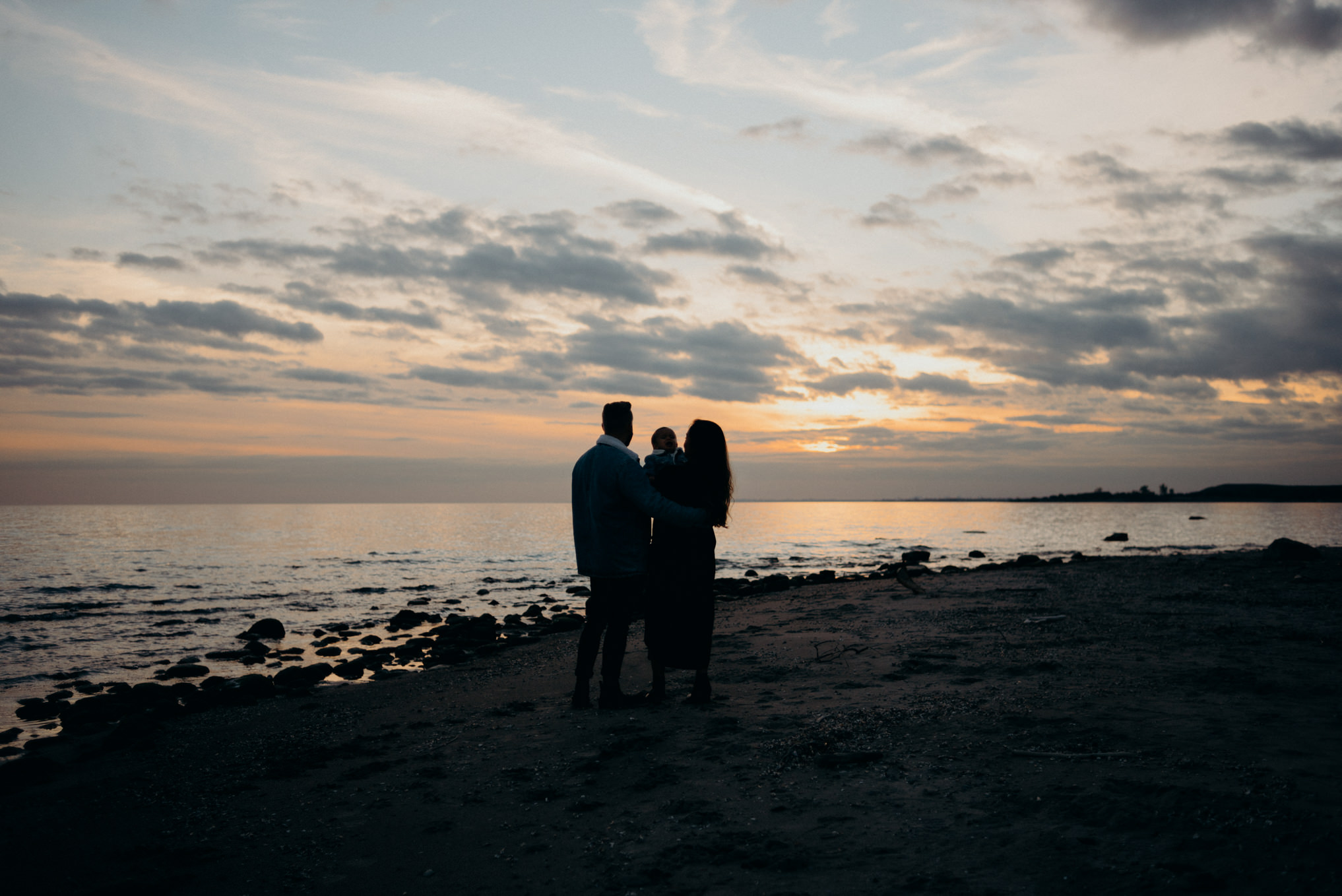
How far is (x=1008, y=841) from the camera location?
11.9 ft

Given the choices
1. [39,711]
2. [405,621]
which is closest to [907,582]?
[405,621]

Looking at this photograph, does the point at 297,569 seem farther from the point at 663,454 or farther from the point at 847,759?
the point at 847,759

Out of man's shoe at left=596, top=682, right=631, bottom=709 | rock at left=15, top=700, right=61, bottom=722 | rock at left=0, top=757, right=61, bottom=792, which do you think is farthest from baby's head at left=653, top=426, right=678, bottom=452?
rock at left=15, top=700, right=61, bottom=722

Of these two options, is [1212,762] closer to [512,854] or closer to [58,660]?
[512,854]

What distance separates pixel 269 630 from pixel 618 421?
14.6 m

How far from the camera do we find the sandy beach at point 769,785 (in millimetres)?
3559

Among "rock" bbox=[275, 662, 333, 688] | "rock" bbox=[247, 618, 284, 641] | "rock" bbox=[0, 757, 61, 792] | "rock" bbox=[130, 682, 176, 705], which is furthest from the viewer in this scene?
"rock" bbox=[247, 618, 284, 641]

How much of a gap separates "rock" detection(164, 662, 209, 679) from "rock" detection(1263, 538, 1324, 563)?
25039 mm

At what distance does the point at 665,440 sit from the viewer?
6941mm

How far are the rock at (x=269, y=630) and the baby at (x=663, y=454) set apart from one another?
14.1m

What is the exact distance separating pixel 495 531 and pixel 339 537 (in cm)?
1733

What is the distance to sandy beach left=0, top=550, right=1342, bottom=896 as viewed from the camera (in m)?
3.56

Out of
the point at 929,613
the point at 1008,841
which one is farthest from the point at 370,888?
the point at 929,613

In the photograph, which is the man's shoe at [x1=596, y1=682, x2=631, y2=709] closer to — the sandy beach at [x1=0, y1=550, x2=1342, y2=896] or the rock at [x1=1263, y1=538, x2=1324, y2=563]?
the sandy beach at [x1=0, y1=550, x2=1342, y2=896]
